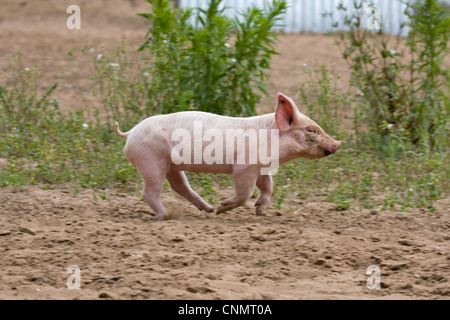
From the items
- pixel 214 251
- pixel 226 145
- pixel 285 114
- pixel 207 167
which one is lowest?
pixel 214 251

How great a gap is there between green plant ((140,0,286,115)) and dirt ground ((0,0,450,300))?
5.56 ft

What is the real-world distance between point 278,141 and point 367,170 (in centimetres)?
188

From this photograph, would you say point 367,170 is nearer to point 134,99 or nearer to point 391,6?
point 134,99

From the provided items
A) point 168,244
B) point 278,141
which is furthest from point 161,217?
point 278,141

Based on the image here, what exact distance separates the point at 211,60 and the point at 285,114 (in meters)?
2.57

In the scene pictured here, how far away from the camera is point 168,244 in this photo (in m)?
4.95

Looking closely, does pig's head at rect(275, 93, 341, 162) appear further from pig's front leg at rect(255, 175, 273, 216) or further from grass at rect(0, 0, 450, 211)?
grass at rect(0, 0, 450, 211)

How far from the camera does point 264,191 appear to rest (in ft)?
19.0

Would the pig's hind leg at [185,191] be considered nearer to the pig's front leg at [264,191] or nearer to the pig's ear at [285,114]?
the pig's front leg at [264,191]

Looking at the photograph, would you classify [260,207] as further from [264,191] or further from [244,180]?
[244,180]

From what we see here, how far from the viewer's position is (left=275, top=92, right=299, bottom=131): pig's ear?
18.1 ft

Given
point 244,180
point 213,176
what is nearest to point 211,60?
point 213,176
